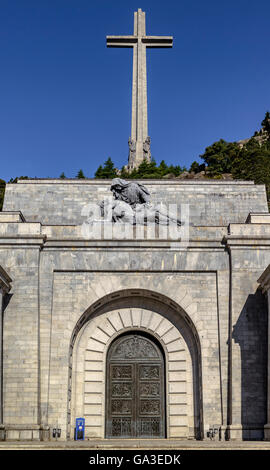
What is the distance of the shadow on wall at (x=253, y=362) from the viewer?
→ 71.8 feet

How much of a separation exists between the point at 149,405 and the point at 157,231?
7.13 meters

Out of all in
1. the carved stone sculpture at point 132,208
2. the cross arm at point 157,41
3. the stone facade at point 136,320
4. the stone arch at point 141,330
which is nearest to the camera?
the stone facade at point 136,320

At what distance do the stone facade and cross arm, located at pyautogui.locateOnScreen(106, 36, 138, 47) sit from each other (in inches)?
1621

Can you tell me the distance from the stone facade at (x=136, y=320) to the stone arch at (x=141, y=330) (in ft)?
0.13

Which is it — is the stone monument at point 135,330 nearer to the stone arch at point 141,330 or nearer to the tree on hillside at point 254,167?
the stone arch at point 141,330

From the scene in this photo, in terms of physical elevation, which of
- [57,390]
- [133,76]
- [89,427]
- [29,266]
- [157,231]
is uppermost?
[133,76]

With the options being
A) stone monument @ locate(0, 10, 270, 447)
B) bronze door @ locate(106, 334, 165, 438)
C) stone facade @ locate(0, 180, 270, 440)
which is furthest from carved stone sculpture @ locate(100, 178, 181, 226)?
bronze door @ locate(106, 334, 165, 438)

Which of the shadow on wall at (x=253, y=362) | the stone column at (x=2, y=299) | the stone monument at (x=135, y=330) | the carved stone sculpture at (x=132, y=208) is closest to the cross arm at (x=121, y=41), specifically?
the carved stone sculpture at (x=132, y=208)

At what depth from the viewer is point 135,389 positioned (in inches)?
942

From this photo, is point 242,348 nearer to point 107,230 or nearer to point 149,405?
point 149,405

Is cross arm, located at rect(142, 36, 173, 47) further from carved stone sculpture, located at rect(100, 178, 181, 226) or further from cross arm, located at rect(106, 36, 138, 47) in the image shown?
carved stone sculpture, located at rect(100, 178, 181, 226)

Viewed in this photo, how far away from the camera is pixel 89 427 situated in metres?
23.2

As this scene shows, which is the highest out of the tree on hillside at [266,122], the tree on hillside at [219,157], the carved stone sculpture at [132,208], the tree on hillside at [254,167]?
the tree on hillside at [266,122]

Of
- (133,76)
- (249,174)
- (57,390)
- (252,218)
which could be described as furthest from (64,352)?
(133,76)
